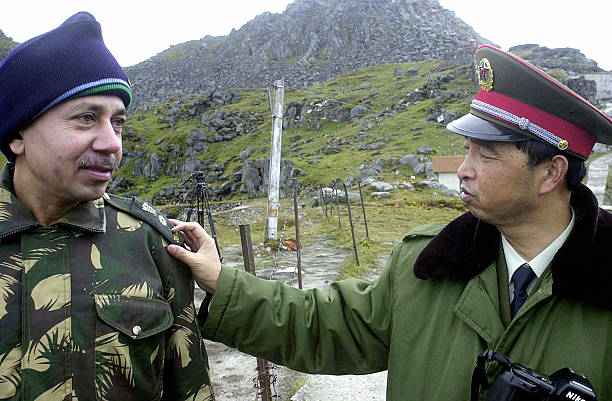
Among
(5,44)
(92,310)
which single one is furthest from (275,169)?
(5,44)

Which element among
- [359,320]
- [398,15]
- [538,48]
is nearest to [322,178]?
[359,320]

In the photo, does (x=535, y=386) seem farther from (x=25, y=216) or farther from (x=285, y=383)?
(x=285, y=383)

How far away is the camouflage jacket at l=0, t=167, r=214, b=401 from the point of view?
139 centimetres

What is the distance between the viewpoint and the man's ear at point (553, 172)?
192 centimetres

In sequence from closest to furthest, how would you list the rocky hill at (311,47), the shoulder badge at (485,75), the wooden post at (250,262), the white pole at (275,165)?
the shoulder badge at (485,75), the wooden post at (250,262), the white pole at (275,165), the rocky hill at (311,47)

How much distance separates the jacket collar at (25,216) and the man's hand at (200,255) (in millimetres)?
359

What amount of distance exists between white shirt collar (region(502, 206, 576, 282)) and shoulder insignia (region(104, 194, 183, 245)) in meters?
1.57

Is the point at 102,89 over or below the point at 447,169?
over

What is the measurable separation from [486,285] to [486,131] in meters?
0.72

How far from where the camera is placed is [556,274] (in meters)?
1.68

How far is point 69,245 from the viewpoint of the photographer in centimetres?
154

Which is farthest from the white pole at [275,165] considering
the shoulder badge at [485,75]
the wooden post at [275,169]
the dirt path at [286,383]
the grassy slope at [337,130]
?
the grassy slope at [337,130]

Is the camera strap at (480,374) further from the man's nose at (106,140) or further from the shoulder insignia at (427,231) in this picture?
the man's nose at (106,140)

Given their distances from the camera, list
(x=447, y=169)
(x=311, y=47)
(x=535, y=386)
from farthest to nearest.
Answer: (x=311, y=47) → (x=447, y=169) → (x=535, y=386)
